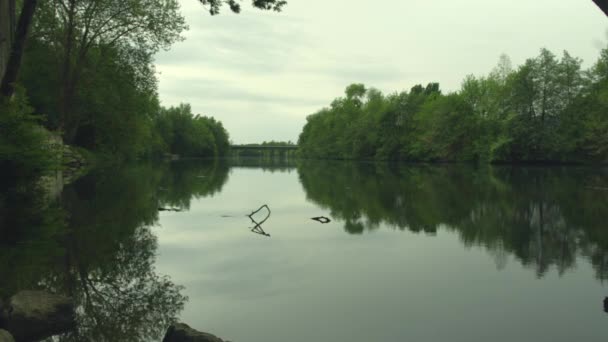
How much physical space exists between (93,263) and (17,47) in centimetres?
897

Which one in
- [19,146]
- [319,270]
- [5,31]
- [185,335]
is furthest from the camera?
[5,31]

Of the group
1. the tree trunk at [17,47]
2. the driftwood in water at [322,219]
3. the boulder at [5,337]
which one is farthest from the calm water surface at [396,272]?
the tree trunk at [17,47]

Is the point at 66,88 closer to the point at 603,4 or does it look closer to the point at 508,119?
the point at 603,4

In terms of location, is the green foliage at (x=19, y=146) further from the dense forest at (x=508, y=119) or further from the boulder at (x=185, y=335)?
the dense forest at (x=508, y=119)

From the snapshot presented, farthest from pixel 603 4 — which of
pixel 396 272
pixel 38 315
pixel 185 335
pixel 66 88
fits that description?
pixel 66 88

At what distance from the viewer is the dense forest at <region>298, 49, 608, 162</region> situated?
69812mm

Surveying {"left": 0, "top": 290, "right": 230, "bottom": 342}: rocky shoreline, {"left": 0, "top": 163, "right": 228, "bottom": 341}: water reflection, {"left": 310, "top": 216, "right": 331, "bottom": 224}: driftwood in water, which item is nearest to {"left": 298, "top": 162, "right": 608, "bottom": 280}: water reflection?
{"left": 310, "top": 216, "right": 331, "bottom": 224}: driftwood in water

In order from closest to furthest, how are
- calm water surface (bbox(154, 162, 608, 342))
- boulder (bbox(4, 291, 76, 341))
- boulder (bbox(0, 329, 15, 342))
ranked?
boulder (bbox(0, 329, 15, 342)) < boulder (bbox(4, 291, 76, 341)) < calm water surface (bbox(154, 162, 608, 342))

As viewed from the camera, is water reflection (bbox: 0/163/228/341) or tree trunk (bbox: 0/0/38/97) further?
tree trunk (bbox: 0/0/38/97)

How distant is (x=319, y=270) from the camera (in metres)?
12.2

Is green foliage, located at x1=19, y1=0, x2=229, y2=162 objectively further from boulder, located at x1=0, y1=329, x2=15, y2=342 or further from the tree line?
boulder, located at x1=0, y1=329, x2=15, y2=342

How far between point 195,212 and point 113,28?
27693 mm

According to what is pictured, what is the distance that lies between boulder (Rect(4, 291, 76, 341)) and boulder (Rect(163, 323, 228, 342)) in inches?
80.2

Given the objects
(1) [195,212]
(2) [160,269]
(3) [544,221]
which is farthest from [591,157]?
(2) [160,269]
